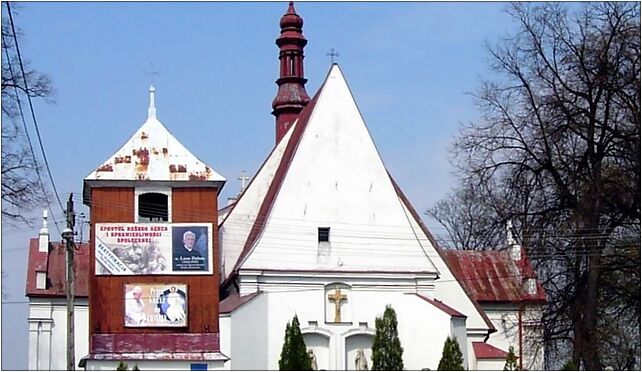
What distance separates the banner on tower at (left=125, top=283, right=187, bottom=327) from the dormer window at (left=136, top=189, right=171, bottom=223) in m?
2.22

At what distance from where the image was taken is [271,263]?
3822cm

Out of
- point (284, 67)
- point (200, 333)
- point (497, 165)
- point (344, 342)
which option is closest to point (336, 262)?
point (344, 342)

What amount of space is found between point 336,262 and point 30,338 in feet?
47.9

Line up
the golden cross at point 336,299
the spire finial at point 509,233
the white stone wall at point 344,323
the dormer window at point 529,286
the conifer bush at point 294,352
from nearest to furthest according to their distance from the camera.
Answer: the spire finial at point 509,233, the conifer bush at point 294,352, the white stone wall at point 344,323, the golden cross at point 336,299, the dormer window at point 529,286

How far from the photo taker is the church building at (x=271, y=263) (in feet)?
120

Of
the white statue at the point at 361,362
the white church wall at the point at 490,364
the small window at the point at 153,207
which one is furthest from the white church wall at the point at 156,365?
the white church wall at the point at 490,364

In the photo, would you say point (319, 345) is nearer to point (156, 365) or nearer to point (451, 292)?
point (156, 365)

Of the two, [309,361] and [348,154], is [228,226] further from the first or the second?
[309,361]

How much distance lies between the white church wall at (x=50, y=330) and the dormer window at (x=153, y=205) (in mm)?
9286

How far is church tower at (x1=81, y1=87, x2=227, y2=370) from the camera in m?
36.5

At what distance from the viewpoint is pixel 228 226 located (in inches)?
1715

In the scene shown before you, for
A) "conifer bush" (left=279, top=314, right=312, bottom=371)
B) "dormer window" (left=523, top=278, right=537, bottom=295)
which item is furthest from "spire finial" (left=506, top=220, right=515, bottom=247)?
"dormer window" (left=523, top=278, right=537, bottom=295)

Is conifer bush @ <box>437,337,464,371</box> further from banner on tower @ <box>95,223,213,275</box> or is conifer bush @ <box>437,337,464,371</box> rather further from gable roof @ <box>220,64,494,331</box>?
banner on tower @ <box>95,223,213,275</box>

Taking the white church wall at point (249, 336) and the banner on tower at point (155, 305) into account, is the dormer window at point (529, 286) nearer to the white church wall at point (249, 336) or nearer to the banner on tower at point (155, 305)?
Result: the white church wall at point (249, 336)
